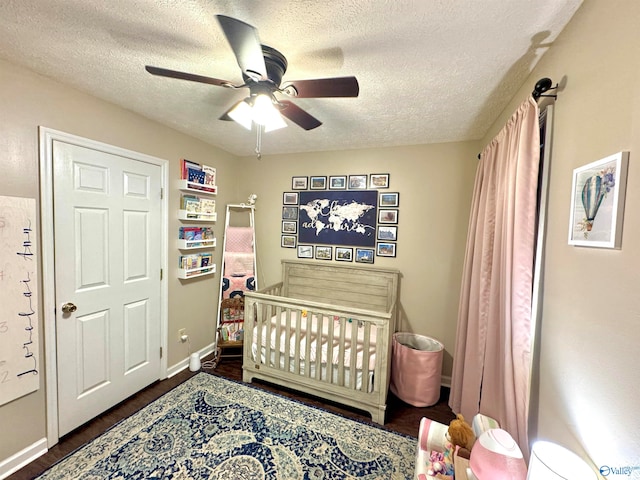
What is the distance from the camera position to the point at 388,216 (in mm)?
2773

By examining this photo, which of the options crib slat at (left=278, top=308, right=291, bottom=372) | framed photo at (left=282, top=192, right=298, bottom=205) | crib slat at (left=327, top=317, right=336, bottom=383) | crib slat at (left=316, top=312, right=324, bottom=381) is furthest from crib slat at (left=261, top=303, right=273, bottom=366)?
framed photo at (left=282, top=192, right=298, bottom=205)

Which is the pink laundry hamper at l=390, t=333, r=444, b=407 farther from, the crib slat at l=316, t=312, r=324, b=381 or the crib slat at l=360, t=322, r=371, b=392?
the crib slat at l=316, t=312, r=324, b=381

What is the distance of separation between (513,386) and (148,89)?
110 inches

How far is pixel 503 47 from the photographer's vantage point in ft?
4.07

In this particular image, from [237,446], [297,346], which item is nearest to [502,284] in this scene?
[297,346]

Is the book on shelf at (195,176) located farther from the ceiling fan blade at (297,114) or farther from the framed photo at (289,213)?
the ceiling fan blade at (297,114)

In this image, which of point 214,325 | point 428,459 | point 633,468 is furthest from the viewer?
point 214,325

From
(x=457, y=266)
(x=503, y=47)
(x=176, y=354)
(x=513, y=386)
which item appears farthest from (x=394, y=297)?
(x=176, y=354)

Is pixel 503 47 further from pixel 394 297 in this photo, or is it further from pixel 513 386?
pixel 394 297

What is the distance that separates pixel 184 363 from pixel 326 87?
2.91 m

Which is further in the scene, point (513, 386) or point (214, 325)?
point (214, 325)

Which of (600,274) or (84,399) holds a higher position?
(600,274)

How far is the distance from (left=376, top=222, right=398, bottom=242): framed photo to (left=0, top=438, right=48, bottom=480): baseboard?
303cm

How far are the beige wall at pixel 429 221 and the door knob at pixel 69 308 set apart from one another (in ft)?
8.45
